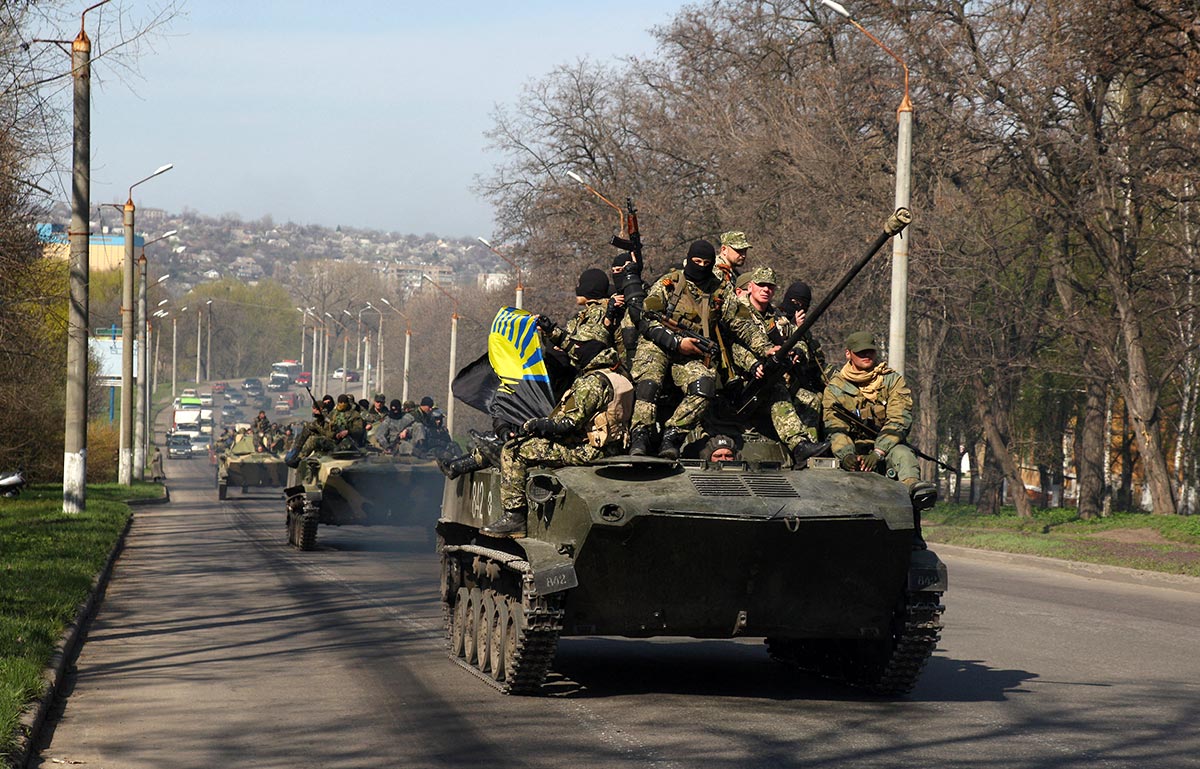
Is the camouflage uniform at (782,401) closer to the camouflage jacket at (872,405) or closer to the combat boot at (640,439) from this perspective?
the camouflage jacket at (872,405)

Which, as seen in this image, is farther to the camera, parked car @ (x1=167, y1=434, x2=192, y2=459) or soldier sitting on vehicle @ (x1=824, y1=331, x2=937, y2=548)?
parked car @ (x1=167, y1=434, x2=192, y2=459)

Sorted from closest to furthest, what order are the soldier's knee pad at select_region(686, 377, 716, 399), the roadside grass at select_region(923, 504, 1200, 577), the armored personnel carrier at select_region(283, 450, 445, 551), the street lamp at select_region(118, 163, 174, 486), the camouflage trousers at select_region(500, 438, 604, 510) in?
the camouflage trousers at select_region(500, 438, 604, 510)
the soldier's knee pad at select_region(686, 377, 716, 399)
the roadside grass at select_region(923, 504, 1200, 577)
the armored personnel carrier at select_region(283, 450, 445, 551)
the street lamp at select_region(118, 163, 174, 486)

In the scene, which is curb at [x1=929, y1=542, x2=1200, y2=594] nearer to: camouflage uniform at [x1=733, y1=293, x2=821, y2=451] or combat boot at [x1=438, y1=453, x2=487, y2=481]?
camouflage uniform at [x1=733, y1=293, x2=821, y2=451]

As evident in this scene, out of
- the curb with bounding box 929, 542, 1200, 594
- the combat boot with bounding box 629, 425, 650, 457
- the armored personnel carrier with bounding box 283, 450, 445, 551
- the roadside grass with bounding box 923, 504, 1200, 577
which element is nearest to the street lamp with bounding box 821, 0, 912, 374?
the curb with bounding box 929, 542, 1200, 594

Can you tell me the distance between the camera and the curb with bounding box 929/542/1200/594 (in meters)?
19.3

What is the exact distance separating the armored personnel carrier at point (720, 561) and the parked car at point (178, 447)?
82.6 metres

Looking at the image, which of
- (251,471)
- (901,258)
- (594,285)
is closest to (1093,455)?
(901,258)

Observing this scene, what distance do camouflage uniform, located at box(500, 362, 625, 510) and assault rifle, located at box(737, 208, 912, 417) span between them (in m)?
0.92

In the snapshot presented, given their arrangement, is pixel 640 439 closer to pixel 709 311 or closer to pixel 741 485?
pixel 741 485

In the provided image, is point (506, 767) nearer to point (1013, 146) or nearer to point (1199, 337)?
point (1013, 146)

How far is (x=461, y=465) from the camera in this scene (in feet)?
40.1

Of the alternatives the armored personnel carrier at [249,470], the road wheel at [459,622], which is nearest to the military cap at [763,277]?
the road wheel at [459,622]

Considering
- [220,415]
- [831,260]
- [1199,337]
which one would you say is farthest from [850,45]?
[220,415]

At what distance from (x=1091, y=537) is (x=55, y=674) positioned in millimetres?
19330
